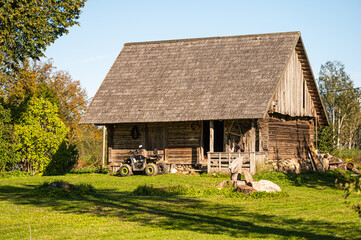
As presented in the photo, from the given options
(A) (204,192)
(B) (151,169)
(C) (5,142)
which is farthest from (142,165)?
(A) (204,192)

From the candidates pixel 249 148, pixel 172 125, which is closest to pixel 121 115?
pixel 172 125

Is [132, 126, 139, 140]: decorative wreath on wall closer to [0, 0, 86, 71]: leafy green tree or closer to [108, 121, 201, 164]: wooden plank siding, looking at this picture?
[108, 121, 201, 164]: wooden plank siding

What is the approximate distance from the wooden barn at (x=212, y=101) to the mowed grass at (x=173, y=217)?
902 centimetres

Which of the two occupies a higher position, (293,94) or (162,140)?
(293,94)

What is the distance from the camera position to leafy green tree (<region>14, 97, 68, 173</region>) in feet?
102

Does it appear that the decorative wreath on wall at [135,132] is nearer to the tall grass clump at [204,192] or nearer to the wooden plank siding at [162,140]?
the wooden plank siding at [162,140]

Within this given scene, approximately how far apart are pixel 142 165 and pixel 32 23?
30.5 feet

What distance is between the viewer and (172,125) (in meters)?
30.5

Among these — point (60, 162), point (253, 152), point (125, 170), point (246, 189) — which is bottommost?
point (246, 189)

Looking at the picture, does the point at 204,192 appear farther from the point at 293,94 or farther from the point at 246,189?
the point at 293,94

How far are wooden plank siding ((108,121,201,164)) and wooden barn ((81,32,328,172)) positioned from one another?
6 centimetres

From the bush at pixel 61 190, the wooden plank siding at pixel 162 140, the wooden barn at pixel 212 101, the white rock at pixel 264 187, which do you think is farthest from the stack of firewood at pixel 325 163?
the bush at pixel 61 190

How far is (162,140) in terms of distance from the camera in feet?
101

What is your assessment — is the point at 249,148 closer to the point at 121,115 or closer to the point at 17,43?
the point at 121,115
